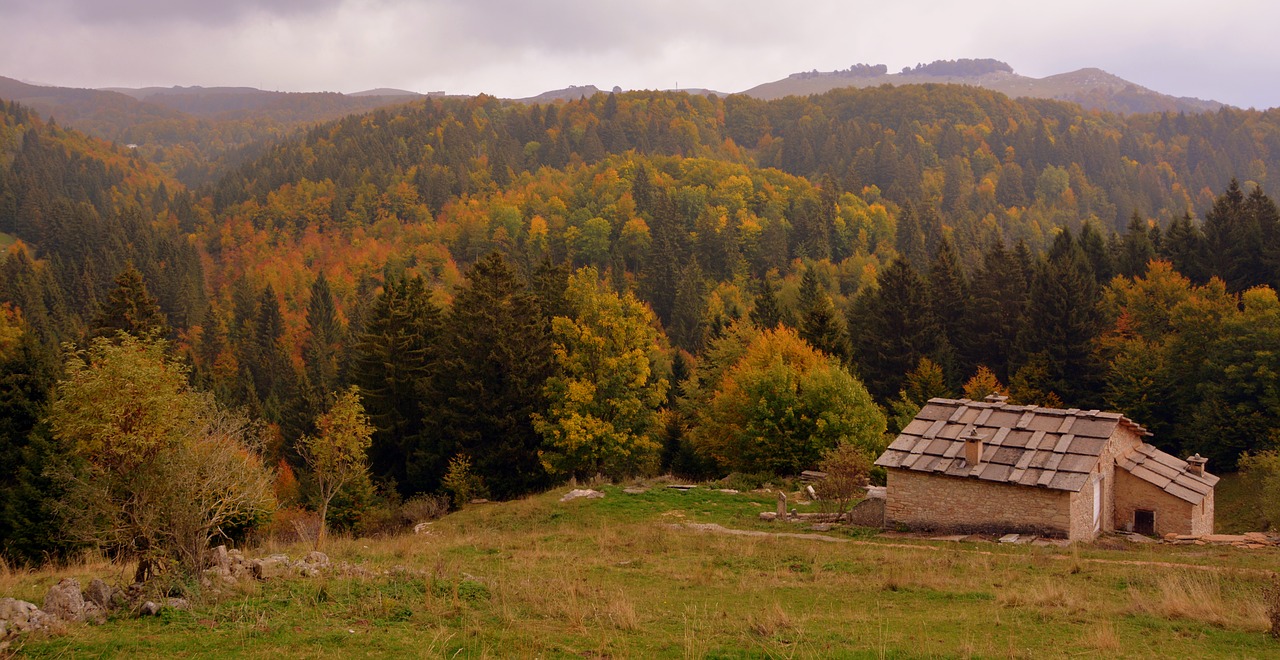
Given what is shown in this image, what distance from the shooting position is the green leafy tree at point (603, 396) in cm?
3938

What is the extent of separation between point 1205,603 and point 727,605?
7.64 m

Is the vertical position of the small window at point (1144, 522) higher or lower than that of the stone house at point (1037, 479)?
lower

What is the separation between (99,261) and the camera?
112812mm

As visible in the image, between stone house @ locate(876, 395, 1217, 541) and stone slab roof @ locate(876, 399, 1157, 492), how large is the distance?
30 mm

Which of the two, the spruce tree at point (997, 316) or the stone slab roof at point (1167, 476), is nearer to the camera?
the stone slab roof at point (1167, 476)

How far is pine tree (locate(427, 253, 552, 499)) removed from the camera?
41.6m

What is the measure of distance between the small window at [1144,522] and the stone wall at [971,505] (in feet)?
16.1

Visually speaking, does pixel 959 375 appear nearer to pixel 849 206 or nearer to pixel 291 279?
pixel 849 206

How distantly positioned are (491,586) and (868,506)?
→ 15.8 metres

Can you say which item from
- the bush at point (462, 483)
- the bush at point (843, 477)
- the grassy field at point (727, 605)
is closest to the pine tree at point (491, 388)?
the bush at point (462, 483)

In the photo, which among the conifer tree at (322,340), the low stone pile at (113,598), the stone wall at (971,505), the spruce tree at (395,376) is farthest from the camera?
the conifer tree at (322,340)

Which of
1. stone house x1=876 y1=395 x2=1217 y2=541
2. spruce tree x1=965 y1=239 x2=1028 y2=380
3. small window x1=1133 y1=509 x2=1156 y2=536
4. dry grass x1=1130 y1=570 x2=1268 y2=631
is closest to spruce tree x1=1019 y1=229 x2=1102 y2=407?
spruce tree x1=965 y1=239 x2=1028 y2=380

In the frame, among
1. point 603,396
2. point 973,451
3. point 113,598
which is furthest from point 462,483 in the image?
point 113,598

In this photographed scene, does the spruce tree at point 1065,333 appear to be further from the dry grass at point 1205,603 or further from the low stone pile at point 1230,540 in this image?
the dry grass at point 1205,603
